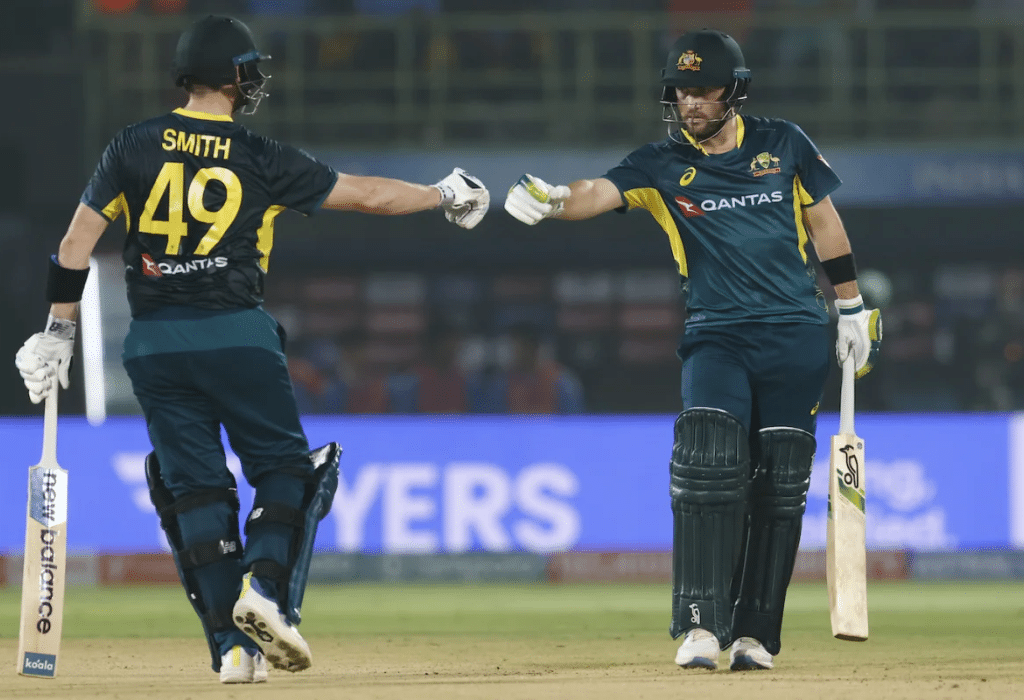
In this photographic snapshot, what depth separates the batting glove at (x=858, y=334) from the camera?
5.72 meters

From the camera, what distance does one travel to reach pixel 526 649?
6.39 m

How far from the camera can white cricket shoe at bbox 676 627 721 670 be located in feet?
17.0

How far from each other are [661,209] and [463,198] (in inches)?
27.1

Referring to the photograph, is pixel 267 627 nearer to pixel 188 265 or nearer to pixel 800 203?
pixel 188 265

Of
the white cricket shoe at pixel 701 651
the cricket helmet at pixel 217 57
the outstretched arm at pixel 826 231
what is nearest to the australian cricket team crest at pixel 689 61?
the outstretched arm at pixel 826 231

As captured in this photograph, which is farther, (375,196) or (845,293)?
(845,293)

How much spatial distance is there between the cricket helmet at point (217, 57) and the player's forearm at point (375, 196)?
416mm

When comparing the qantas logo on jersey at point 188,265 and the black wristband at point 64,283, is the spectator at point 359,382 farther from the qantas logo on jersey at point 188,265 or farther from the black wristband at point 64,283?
the qantas logo on jersey at point 188,265

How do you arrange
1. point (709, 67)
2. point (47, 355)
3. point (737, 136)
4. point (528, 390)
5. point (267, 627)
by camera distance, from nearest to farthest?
point (267, 627)
point (47, 355)
point (709, 67)
point (737, 136)
point (528, 390)

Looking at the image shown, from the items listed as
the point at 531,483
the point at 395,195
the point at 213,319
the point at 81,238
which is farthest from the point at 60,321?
the point at 531,483

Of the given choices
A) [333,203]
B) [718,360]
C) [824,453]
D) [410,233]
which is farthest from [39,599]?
[410,233]

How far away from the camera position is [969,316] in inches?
612

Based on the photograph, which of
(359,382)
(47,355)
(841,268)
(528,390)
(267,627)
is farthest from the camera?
(359,382)

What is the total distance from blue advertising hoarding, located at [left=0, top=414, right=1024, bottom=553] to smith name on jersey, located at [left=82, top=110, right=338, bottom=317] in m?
5.60
